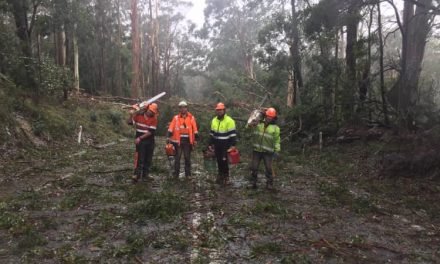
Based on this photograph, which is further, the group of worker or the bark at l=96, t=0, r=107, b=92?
the bark at l=96, t=0, r=107, b=92

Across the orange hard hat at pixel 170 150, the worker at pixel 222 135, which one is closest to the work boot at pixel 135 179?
the orange hard hat at pixel 170 150

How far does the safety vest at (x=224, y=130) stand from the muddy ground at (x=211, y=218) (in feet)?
3.12

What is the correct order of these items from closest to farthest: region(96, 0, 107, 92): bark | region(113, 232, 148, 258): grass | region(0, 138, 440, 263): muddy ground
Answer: region(113, 232, 148, 258): grass < region(0, 138, 440, 263): muddy ground < region(96, 0, 107, 92): bark

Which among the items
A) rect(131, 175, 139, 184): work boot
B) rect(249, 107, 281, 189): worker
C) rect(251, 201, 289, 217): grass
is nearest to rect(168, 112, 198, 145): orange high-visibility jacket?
rect(131, 175, 139, 184): work boot

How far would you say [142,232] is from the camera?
6.55 m

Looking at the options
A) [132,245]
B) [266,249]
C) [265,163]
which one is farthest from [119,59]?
[266,249]

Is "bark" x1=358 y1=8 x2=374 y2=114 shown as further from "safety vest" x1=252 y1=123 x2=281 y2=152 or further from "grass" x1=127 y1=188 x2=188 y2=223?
"grass" x1=127 y1=188 x2=188 y2=223

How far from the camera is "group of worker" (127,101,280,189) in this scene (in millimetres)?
9742

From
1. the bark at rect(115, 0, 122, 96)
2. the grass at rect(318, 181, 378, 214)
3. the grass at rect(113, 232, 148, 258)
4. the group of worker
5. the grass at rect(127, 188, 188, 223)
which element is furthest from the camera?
the bark at rect(115, 0, 122, 96)

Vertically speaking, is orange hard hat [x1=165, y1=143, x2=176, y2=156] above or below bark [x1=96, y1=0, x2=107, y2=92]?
below

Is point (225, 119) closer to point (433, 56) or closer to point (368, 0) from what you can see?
point (368, 0)

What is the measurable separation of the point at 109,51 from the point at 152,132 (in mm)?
35222

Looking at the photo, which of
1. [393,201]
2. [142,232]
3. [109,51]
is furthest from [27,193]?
[109,51]

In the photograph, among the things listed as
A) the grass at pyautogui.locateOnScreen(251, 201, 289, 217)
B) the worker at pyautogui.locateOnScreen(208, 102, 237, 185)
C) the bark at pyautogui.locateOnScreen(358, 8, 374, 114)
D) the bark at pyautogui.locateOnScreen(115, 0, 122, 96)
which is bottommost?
the grass at pyautogui.locateOnScreen(251, 201, 289, 217)
